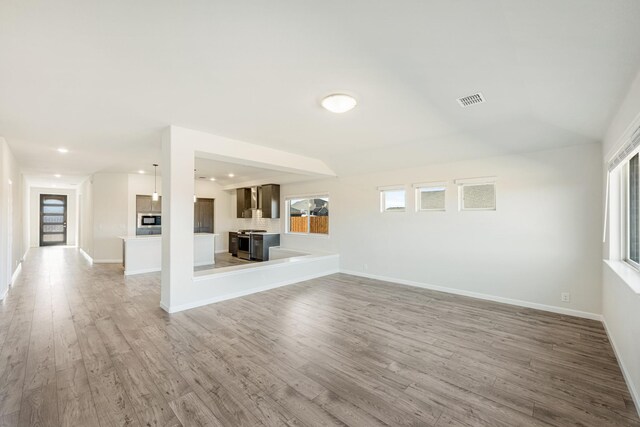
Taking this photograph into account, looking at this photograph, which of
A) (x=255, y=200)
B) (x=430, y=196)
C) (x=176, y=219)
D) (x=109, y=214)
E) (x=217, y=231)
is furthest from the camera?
(x=217, y=231)

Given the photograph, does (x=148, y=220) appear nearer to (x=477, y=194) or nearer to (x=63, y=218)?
(x=63, y=218)

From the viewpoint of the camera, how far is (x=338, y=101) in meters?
2.83

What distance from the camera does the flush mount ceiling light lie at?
279 cm

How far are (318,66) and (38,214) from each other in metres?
15.7

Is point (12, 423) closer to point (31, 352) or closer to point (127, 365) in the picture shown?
point (127, 365)

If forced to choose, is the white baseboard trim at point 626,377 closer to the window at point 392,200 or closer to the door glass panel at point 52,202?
the window at point 392,200

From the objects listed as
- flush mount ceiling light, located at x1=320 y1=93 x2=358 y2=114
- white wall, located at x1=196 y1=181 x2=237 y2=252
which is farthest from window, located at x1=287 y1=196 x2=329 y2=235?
flush mount ceiling light, located at x1=320 y1=93 x2=358 y2=114

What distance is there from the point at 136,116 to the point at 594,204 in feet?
20.1

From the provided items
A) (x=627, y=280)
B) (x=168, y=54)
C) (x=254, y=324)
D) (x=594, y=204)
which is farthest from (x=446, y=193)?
(x=168, y=54)

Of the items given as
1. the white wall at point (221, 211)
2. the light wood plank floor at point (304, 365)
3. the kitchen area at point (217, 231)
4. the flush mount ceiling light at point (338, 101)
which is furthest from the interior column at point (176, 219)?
the white wall at point (221, 211)

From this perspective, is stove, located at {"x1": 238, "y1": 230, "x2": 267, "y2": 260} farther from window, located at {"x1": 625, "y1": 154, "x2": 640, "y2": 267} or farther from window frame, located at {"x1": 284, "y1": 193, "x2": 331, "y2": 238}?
window, located at {"x1": 625, "y1": 154, "x2": 640, "y2": 267}

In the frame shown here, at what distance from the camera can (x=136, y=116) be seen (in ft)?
11.4

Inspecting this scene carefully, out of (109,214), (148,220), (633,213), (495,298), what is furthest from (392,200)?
(109,214)

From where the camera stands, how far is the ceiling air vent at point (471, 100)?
2807mm
